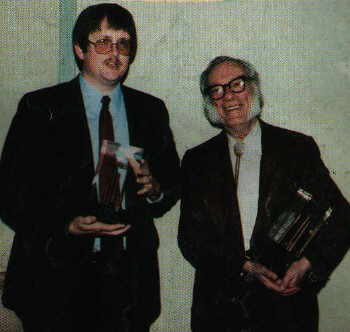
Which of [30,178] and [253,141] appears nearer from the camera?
[30,178]

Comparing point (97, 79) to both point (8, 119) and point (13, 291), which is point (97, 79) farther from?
point (13, 291)

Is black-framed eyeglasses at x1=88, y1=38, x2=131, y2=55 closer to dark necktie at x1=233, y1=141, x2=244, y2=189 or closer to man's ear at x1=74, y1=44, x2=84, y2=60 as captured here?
man's ear at x1=74, y1=44, x2=84, y2=60

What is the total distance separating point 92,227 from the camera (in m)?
2.05

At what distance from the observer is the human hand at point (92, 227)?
205cm

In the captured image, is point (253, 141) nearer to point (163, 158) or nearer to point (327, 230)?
point (163, 158)

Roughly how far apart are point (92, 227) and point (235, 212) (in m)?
0.76

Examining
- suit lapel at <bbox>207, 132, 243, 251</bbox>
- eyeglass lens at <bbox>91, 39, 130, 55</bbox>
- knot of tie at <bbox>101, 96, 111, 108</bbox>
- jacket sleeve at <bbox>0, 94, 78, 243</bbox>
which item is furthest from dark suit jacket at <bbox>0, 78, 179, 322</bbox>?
suit lapel at <bbox>207, 132, 243, 251</bbox>

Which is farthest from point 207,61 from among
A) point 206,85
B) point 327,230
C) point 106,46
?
point 327,230

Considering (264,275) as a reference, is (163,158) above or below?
above

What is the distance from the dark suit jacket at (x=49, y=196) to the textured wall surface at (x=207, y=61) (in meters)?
0.48

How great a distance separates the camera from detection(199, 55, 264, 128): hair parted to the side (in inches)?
102

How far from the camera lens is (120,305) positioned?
2322mm

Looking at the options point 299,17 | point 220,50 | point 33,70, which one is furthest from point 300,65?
point 33,70

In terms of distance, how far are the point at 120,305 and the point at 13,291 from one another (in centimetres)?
52
